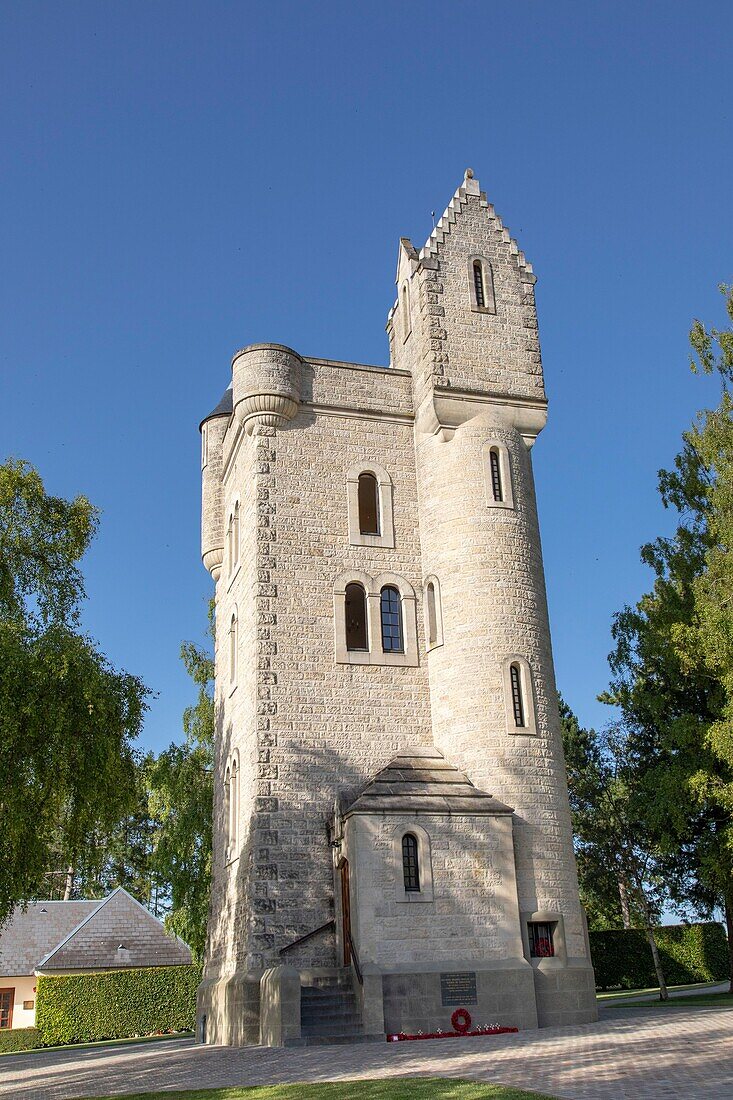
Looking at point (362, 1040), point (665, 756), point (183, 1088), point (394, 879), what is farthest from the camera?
point (665, 756)

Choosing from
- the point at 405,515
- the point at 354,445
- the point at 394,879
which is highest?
the point at 354,445

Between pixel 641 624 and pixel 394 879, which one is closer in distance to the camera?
pixel 394 879

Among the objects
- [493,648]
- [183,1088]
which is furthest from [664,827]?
[183,1088]

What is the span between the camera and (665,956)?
1387 inches

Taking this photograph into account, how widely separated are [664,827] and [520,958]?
24.9ft

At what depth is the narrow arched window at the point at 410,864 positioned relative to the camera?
64.3 feet

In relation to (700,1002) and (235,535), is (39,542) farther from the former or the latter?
(700,1002)

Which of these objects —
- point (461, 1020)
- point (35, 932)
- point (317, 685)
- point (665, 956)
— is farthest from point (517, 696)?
point (35, 932)

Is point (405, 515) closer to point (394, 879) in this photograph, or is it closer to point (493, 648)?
point (493, 648)

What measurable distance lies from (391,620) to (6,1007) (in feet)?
81.7

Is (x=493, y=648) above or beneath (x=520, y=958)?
above

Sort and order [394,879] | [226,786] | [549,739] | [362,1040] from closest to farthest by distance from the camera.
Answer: [362,1040] < [394,879] < [549,739] < [226,786]

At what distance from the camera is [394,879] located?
1934 cm

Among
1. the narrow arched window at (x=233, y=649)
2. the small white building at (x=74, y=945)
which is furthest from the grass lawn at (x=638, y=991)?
the narrow arched window at (x=233, y=649)
